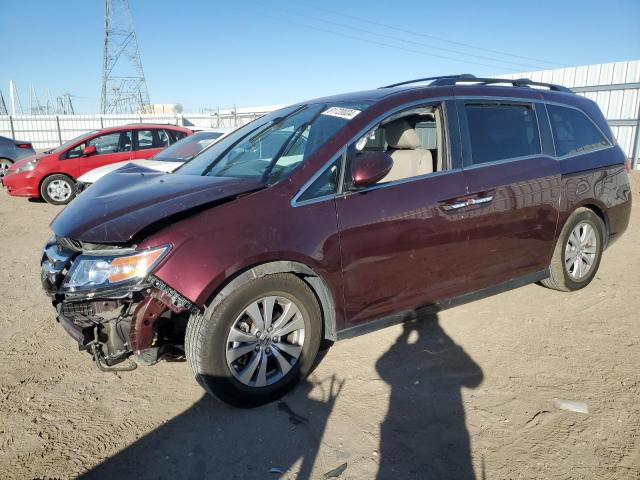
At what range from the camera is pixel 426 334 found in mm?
3826

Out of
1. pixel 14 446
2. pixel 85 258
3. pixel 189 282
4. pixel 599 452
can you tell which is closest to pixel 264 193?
pixel 189 282

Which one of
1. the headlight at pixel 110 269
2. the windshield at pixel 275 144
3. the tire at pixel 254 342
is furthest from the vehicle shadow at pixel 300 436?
the windshield at pixel 275 144

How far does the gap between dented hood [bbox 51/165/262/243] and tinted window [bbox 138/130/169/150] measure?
776 cm

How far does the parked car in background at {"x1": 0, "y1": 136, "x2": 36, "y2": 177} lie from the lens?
41.3 feet

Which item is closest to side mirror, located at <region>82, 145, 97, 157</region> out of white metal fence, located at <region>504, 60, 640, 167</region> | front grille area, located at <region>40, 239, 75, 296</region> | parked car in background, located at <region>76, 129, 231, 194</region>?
parked car in background, located at <region>76, 129, 231, 194</region>

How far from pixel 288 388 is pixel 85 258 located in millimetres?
1423

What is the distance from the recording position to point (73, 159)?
34.0 ft

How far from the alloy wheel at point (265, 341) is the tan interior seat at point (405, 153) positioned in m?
1.18

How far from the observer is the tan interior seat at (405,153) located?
11.4 ft

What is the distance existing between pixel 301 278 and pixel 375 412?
91 cm

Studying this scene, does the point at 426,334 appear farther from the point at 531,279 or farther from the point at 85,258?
the point at 85,258

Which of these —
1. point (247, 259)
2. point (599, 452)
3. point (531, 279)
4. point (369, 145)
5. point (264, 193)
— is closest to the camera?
point (599, 452)

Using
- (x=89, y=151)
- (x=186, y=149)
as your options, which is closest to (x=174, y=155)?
(x=186, y=149)

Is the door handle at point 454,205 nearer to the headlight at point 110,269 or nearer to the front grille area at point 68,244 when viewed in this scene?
the headlight at point 110,269
